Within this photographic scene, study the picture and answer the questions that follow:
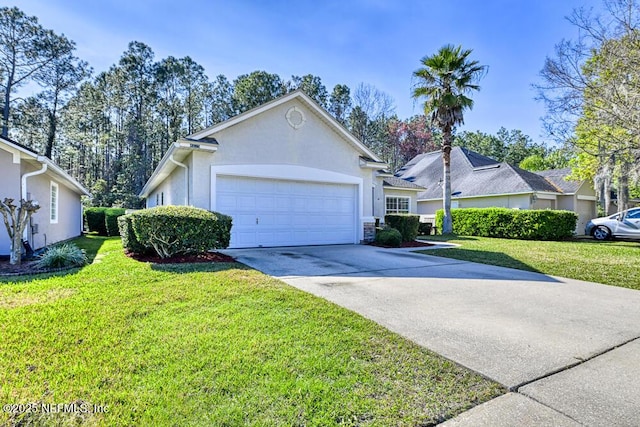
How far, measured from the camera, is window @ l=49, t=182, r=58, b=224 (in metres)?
12.5

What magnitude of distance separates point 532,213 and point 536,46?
24.1ft

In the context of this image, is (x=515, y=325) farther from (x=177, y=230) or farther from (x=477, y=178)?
(x=477, y=178)

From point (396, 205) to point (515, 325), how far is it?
58.7ft

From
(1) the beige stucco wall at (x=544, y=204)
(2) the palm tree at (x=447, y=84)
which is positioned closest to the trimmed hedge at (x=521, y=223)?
(1) the beige stucco wall at (x=544, y=204)

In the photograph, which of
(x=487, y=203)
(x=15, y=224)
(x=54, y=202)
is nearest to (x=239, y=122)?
(x=15, y=224)

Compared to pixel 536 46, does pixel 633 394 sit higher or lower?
lower

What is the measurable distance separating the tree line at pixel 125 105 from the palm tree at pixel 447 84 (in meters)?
14.9

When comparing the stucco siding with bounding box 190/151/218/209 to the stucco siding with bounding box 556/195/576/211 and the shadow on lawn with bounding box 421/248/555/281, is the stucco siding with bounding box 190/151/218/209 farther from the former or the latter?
the stucco siding with bounding box 556/195/576/211

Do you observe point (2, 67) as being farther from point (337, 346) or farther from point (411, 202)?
point (337, 346)

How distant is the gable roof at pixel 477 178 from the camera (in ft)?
66.9

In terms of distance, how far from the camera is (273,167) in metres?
11.1

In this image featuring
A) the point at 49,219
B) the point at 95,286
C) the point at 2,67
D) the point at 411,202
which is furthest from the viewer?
the point at 2,67

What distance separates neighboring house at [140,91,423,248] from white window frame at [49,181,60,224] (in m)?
4.07

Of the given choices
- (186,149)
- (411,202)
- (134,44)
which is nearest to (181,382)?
(186,149)
